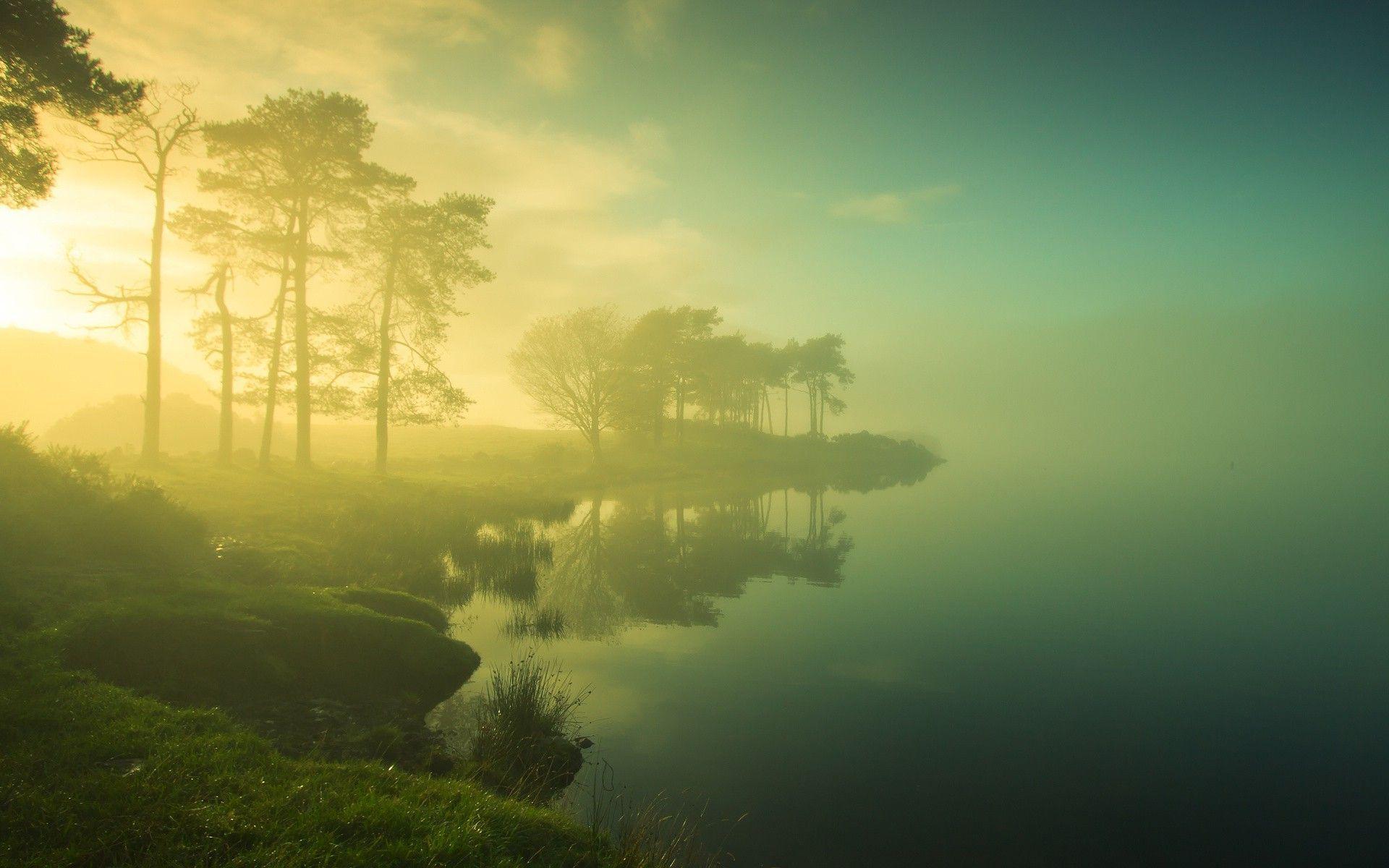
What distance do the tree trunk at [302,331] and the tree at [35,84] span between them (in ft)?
37.1

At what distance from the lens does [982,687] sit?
→ 41.4 feet

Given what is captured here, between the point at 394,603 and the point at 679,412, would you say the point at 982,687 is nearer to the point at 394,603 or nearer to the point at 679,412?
the point at 394,603

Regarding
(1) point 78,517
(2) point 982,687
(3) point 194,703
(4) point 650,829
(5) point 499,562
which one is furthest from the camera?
(5) point 499,562

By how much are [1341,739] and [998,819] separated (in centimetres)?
739

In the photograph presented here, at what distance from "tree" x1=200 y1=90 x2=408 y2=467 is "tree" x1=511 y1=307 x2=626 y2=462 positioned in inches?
840

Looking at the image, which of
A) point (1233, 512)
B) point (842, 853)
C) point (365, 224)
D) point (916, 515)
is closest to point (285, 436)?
point (365, 224)

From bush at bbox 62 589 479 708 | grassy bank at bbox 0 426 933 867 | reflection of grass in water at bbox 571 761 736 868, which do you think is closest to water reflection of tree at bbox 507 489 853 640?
grassy bank at bbox 0 426 933 867

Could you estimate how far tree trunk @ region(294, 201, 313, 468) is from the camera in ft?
96.0

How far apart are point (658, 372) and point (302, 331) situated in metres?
35.0

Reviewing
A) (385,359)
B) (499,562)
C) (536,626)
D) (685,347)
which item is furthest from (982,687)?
(685,347)

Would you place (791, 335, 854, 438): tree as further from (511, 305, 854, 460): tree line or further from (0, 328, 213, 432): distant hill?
(0, 328, 213, 432): distant hill

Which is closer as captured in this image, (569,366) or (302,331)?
(302,331)

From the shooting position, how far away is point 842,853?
7.62 metres

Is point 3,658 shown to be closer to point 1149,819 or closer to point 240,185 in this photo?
point 1149,819
